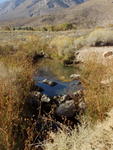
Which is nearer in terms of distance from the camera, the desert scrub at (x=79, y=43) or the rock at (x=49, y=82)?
the rock at (x=49, y=82)

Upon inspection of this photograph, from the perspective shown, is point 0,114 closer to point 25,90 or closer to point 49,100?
point 25,90

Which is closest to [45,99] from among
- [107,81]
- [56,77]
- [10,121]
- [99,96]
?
[107,81]

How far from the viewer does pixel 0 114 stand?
468 cm

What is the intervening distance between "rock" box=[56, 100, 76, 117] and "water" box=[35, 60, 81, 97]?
1.11 metres

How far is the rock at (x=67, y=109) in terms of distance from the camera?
6.82 metres

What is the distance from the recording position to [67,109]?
7.04 metres

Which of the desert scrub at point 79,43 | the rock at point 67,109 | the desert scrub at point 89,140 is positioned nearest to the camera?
the desert scrub at point 89,140

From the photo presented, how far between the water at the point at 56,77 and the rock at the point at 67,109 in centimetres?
111

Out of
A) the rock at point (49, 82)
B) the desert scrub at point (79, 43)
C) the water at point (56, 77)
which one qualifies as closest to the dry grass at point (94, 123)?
the water at point (56, 77)

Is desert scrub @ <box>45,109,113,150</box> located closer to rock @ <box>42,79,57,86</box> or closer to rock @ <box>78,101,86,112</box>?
rock @ <box>78,101,86,112</box>

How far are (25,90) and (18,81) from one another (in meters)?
0.27

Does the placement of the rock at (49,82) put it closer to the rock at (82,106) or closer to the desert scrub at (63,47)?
the rock at (82,106)

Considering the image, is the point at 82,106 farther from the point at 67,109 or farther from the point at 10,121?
the point at 10,121

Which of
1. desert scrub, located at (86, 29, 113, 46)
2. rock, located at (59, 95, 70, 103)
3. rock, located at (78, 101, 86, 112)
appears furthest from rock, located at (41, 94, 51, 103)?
desert scrub, located at (86, 29, 113, 46)
